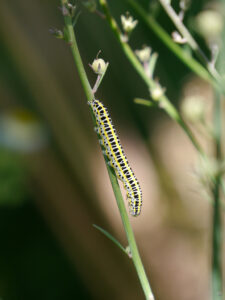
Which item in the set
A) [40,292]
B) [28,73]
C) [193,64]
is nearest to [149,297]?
[193,64]

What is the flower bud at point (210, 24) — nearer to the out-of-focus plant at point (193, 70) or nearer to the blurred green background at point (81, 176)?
the out-of-focus plant at point (193, 70)

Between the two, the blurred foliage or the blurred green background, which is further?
the blurred green background

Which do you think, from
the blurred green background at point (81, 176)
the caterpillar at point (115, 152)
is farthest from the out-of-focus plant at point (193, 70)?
the blurred green background at point (81, 176)

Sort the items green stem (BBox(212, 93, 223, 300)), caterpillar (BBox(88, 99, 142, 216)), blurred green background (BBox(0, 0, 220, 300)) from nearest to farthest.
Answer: green stem (BBox(212, 93, 223, 300)) < caterpillar (BBox(88, 99, 142, 216)) < blurred green background (BBox(0, 0, 220, 300))

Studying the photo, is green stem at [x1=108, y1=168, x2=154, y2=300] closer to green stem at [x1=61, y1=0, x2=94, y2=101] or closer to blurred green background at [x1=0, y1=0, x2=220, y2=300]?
green stem at [x1=61, y1=0, x2=94, y2=101]

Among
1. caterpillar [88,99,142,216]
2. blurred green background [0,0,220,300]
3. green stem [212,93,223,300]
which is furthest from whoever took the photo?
blurred green background [0,0,220,300]

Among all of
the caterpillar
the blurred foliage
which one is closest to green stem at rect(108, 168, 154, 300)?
the caterpillar

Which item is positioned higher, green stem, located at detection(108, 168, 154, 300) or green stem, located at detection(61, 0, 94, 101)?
green stem, located at detection(61, 0, 94, 101)

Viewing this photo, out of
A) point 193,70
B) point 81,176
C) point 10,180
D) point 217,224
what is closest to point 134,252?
point 217,224
